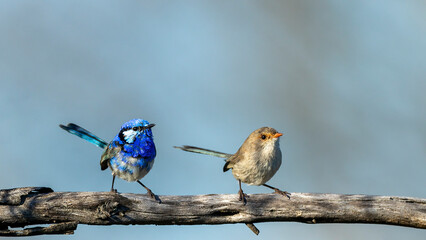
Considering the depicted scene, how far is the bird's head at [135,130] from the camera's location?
410 centimetres

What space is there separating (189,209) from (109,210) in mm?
666

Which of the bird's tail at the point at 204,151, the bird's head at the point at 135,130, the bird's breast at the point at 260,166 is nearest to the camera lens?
the bird's head at the point at 135,130

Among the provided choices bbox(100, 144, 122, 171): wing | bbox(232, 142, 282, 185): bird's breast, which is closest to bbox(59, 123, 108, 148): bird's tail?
bbox(100, 144, 122, 171): wing

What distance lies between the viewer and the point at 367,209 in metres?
4.25

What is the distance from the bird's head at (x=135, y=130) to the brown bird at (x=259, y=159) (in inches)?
33.8

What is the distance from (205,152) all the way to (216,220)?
3.64 feet

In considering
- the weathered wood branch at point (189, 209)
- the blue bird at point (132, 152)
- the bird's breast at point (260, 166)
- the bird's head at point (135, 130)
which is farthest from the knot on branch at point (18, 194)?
the bird's breast at point (260, 166)

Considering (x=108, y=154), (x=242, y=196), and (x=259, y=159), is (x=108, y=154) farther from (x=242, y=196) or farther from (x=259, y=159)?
(x=259, y=159)

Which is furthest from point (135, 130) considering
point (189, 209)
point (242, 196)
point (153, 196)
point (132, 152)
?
point (242, 196)

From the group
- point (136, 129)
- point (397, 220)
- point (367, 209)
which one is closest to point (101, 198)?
point (136, 129)

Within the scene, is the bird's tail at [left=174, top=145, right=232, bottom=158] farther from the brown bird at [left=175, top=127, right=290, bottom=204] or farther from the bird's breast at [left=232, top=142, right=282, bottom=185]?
the bird's breast at [left=232, top=142, right=282, bottom=185]

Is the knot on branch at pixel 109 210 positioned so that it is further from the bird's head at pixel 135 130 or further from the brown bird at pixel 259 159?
the brown bird at pixel 259 159

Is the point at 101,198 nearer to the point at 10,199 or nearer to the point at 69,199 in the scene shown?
the point at 69,199

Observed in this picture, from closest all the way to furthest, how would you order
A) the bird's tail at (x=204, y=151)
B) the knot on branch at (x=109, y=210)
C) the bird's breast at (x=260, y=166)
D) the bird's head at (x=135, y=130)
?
Result: the knot on branch at (x=109, y=210)
the bird's head at (x=135, y=130)
the bird's breast at (x=260, y=166)
the bird's tail at (x=204, y=151)
